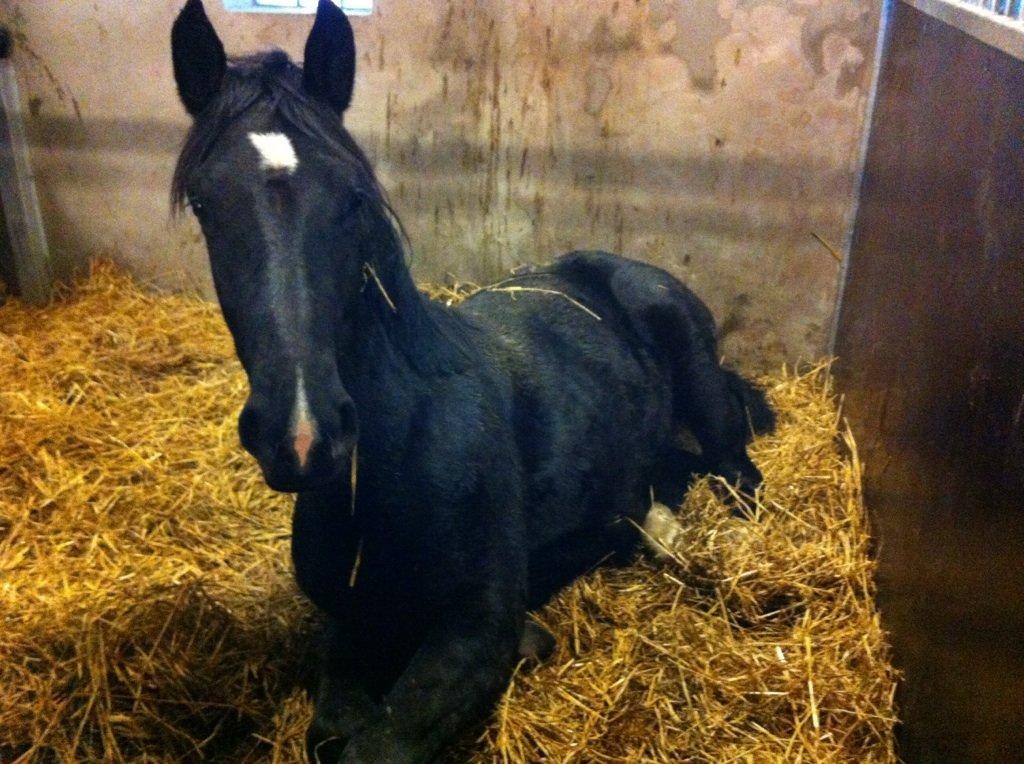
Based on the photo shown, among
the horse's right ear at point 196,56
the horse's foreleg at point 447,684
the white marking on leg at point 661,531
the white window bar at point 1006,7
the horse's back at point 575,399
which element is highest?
the white window bar at point 1006,7

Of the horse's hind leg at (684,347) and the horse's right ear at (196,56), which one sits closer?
the horse's right ear at (196,56)

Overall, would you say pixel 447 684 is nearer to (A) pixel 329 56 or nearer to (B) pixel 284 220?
(B) pixel 284 220

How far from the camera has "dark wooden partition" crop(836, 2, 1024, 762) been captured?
169cm

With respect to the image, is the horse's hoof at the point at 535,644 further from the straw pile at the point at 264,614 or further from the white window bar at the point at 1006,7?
the white window bar at the point at 1006,7

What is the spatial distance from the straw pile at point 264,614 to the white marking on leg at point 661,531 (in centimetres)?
4

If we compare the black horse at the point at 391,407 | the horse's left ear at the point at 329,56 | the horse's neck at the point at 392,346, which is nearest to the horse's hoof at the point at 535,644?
the black horse at the point at 391,407

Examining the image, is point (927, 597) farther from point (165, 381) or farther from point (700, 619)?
point (165, 381)

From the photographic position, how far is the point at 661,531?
3068 millimetres

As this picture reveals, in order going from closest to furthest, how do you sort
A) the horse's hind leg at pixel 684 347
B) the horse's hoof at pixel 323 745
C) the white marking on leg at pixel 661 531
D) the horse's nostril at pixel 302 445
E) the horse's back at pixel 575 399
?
the horse's nostril at pixel 302 445 → the horse's hoof at pixel 323 745 → the horse's back at pixel 575 399 → the white marking on leg at pixel 661 531 → the horse's hind leg at pixel 684 347

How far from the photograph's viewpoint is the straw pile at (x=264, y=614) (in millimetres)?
2230

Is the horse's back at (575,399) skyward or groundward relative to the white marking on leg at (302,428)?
groundward

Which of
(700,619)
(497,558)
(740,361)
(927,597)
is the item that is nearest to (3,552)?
(497,558)

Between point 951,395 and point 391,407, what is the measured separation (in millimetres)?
1314

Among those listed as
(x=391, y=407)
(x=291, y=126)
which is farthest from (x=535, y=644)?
(x=291, y=126)
